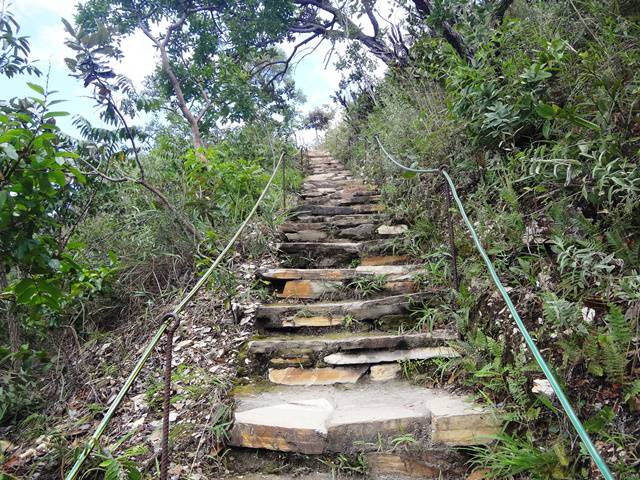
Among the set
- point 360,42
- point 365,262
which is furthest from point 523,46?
point 360,42

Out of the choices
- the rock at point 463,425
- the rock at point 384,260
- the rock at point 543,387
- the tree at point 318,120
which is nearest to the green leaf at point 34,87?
the rock at point 463,425

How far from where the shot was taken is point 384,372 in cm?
247

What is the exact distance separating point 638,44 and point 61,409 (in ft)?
14.4

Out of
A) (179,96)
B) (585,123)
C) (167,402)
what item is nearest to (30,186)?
(167,402)

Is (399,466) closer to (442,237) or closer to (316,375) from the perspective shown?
(316,375)

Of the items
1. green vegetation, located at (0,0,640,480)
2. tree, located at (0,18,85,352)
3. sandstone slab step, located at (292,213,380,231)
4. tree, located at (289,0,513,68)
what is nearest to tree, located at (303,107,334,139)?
tree, located at (289,0,513,68)

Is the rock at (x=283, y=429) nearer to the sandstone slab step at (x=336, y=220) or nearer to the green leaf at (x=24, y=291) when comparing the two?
the green leaf at (x=24, y=291)

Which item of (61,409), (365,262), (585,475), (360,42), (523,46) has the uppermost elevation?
(360,42)

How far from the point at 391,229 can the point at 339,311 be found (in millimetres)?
1279

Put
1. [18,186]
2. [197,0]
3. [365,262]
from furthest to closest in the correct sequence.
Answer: [197,0]
[365,262]
[18,186]

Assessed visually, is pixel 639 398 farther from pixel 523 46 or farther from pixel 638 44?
pixel 523 46

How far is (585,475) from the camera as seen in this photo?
1.44 m

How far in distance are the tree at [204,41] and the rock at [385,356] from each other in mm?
5372

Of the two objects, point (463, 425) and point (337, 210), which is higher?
point (337, 210)
